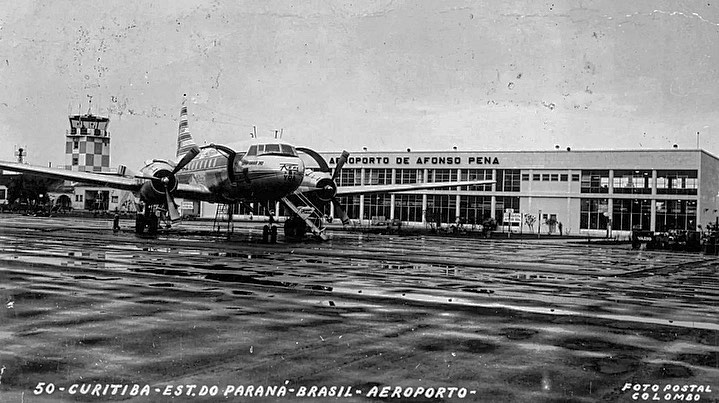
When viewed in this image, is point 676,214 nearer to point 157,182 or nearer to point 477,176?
point 477,176

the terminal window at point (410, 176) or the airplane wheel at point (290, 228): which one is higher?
the terminal window at point (410, 176)

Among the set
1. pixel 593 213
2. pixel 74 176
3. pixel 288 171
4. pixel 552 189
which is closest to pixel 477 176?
pixel 552 189

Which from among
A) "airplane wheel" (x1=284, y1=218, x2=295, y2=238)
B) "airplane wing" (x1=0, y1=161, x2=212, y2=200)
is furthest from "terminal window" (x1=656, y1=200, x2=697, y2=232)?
"airplane wing" (x1=0, y1=161, x2=212, y2=200)

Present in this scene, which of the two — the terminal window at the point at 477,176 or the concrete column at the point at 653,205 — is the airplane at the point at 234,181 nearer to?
the terminal window at the point at 477,176

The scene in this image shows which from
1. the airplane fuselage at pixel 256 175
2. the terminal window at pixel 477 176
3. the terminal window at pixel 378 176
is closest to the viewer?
the airplane fuselage at pixel 256 175

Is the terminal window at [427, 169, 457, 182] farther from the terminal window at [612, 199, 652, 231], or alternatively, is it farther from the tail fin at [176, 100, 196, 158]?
the tail fin at [176, 100, 196, 158]

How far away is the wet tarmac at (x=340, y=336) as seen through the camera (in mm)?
6145

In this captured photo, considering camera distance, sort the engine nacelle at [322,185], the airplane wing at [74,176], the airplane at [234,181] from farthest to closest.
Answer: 1. the engine nacelle at [322,185]
2. the airplane wing at [74,176]
3. the airplane at [234,181]

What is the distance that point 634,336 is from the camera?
9.10 meters

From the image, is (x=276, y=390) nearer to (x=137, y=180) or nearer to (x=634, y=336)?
(x=634, y=336)

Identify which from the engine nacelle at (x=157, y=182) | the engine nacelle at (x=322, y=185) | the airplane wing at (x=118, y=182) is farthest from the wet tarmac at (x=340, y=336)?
the engine nacelle at (x=322, y=185)

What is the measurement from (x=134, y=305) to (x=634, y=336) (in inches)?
273

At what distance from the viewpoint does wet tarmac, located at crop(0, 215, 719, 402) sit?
614 cm

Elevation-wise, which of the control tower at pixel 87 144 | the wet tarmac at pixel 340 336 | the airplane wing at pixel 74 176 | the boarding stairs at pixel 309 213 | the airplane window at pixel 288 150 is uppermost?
the control tower at pixel 87 144
